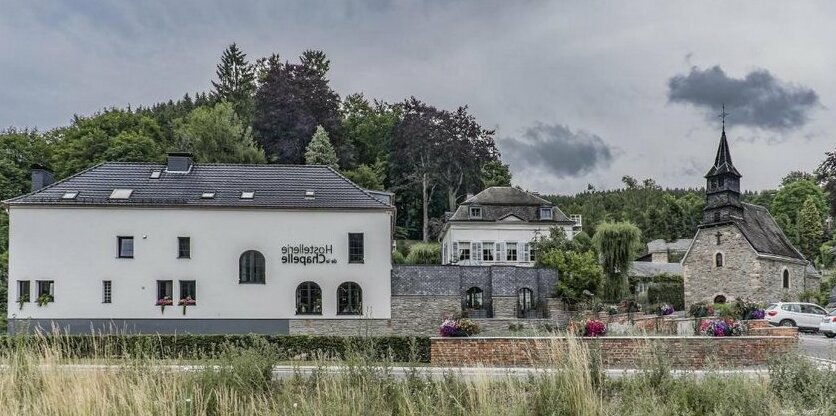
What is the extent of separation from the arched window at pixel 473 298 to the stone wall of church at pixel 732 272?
16902 millimetres

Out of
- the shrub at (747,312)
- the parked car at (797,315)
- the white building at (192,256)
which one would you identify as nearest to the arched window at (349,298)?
the white building at (192,256)

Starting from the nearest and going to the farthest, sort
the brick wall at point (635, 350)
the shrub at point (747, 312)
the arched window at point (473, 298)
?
the brick wall at point (635, 350), the shrub at point (747, 312), the arched window at point (473, 298)

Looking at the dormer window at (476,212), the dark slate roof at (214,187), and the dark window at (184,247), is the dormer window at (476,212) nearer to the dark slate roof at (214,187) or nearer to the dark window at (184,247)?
the dark slate roof at (214,187)

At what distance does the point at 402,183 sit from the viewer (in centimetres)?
6681

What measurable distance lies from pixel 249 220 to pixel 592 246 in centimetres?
2184

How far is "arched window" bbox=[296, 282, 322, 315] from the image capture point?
3431 cm

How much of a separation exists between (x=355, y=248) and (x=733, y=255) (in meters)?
25.5

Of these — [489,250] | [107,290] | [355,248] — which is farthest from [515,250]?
[107,290]

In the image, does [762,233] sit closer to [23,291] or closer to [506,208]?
[506,208]

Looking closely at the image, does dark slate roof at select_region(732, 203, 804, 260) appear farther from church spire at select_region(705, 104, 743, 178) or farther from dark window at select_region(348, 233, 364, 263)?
dark window at select_region(348, 233, 364, 263)

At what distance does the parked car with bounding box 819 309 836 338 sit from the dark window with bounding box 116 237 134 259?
94.6 ft

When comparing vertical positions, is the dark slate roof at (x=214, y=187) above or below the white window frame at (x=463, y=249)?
above

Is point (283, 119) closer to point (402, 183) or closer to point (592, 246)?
point (402, 183)

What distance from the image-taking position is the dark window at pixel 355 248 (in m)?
35.0
